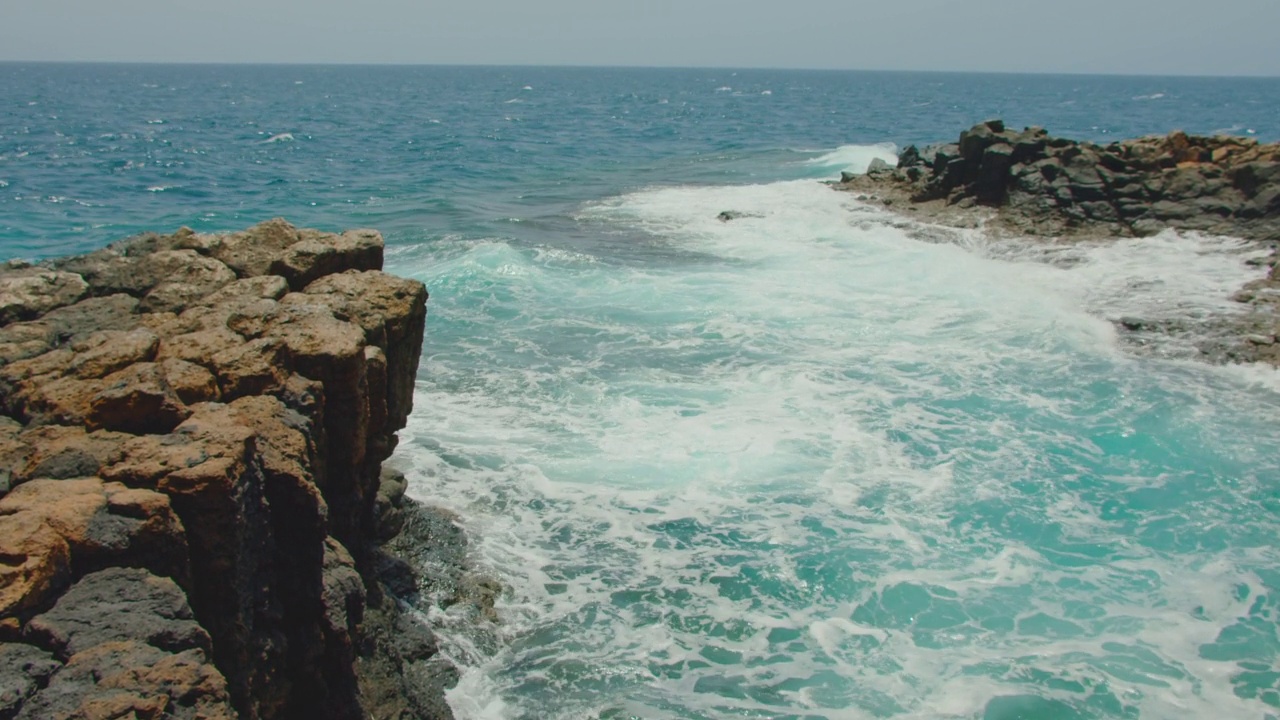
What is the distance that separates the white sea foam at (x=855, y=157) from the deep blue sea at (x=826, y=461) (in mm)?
11334

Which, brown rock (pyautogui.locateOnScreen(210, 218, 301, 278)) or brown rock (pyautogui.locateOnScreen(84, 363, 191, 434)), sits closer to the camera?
brown rock (pyautogui.locateOnScreen(84, 363, 191, 434))

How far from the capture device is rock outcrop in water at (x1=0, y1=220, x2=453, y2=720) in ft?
14.0

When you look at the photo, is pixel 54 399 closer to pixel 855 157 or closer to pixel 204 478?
pixel 204 478

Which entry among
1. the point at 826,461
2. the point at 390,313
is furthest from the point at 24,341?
the point at 826,461

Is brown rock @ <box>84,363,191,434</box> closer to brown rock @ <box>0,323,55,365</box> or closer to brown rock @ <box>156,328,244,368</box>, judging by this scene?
brown rock @ <box>156,328,244,368</box>

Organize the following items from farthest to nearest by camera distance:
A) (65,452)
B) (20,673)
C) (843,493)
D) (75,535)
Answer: (843,493) → (65,452) → (75,535) → (20,673)

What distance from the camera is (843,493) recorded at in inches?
430

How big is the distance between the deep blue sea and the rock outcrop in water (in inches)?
73.8

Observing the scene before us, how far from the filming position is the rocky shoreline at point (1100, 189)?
73.1ft

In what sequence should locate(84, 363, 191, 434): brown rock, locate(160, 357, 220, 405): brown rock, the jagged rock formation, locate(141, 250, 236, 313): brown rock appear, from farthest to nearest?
1. the jagged rock formation
2. locate(141, 250, 236, 313): brown rock
3. locate(160, 357, 220, 405): brown rock
4. locate(84, 363, 191, 434): brown rock

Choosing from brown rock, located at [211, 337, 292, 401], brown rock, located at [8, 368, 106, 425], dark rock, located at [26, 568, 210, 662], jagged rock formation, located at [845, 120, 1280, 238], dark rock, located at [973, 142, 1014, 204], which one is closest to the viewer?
dark rock, located at [26, 568, 210, 662]

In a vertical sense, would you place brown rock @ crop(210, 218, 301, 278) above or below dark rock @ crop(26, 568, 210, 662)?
above

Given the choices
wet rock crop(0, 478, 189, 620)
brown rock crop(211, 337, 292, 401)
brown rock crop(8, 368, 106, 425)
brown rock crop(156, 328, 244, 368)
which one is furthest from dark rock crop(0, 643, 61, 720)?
brown rock crop(156, 328, 244, 368)

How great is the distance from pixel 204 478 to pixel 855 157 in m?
41.1
